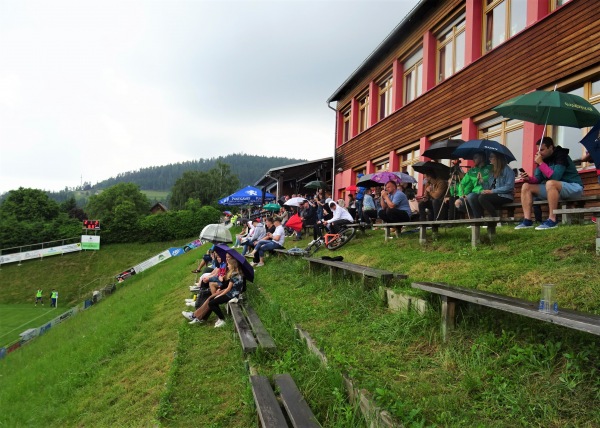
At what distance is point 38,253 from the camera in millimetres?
42000

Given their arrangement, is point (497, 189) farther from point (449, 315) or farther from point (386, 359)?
point (386, 359)

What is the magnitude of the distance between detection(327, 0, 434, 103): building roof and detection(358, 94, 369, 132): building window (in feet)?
2.89

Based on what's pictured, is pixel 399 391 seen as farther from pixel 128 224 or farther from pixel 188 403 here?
pixel 128 224

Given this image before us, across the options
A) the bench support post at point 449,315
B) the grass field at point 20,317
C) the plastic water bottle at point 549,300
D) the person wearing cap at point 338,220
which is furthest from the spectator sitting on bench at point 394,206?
the grass field at point 20,317

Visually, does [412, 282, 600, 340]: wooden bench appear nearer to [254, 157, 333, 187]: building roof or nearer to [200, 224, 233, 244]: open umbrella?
[200, 224, 233, 244]: open umbrella

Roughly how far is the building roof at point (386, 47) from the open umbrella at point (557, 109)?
8.74 m

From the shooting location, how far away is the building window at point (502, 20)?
33.2 feet

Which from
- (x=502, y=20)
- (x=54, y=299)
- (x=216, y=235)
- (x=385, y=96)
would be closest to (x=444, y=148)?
(x=502, y=20)

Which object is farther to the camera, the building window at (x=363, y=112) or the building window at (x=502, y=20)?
the building window at (x=363, y=112)

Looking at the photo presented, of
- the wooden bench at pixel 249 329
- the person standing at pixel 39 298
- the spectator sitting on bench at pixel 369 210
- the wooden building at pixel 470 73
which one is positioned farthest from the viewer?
the person standing at pixel 39 298

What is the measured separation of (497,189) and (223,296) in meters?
4.92

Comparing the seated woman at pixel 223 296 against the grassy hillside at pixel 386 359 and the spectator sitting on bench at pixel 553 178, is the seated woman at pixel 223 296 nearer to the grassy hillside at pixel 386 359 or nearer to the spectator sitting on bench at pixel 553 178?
the grassy hillside at pixel 386 359

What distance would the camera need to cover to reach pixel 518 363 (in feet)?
10.3

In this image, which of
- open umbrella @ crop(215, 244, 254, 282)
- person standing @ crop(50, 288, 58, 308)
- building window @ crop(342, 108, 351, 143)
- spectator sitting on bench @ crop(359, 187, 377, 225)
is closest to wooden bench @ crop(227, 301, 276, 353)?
open umbrella @ crop(215, 244, 254, 282)
